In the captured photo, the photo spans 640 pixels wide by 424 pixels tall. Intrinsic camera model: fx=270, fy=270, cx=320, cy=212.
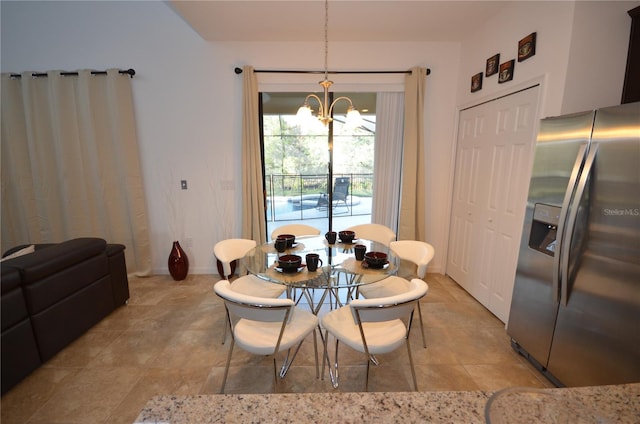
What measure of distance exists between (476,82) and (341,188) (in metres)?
2.05

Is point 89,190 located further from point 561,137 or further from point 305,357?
point 561,137

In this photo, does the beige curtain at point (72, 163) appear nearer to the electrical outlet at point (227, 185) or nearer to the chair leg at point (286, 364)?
the electrical outlet at point (227, 185)

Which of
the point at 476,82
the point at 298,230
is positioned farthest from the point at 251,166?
the point at 476,82

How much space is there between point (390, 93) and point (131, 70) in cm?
306

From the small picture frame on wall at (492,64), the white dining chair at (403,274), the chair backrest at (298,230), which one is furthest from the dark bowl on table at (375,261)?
the small picture frame on wall at (492,64)

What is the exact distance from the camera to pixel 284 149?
3.70 metres

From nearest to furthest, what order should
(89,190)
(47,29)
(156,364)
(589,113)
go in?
(589,113), (156,364), (47,29), (89,190)

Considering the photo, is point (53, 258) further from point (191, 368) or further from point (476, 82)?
point (476, 82)

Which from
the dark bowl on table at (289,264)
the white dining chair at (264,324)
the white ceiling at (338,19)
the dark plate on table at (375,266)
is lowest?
the white dining chair at (264,324)

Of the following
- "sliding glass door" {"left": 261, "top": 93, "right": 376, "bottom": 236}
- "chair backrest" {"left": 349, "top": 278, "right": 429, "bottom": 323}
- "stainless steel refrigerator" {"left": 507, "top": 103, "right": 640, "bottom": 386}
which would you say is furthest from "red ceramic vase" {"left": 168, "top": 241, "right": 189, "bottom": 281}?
"stainless steel refrigerator" {"left": 507, "top": 103, "right": 640, "bottom": 386}

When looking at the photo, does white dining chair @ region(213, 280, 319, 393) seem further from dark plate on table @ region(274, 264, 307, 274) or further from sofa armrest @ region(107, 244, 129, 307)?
sofa armrest @ region(107, 244, 129, 307)

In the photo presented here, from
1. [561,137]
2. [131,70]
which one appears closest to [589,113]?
[561,137]

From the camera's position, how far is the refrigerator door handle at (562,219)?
1534 mm

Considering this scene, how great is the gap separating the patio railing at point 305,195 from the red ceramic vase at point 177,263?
3.95 ft
